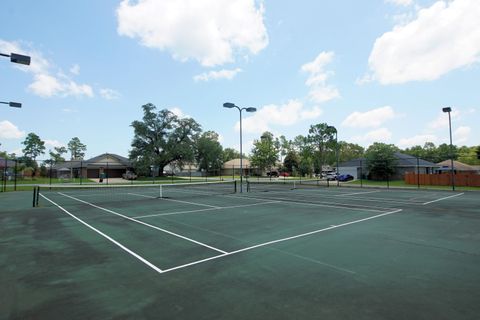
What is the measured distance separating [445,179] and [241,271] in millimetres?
39907

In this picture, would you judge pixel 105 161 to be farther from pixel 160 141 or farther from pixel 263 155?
pixel 263 155

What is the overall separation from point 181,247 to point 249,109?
18290 millimetres

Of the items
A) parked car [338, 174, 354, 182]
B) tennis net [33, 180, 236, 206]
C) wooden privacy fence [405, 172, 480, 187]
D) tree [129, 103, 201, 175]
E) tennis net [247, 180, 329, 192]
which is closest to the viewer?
tennis net [33, 180, 236, 206]

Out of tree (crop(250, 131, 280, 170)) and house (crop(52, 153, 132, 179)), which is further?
tree (crop(250, 131, 280, 170))

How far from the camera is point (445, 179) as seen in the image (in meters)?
34.8

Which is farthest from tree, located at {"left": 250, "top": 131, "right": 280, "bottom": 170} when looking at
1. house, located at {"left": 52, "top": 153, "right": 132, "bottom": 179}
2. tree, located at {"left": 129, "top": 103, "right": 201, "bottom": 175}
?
house, located at {"left": 52, "top": 153, "right": 132, "bottom": 179}

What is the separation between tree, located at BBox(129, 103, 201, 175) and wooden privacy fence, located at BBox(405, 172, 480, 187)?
45.1 meters

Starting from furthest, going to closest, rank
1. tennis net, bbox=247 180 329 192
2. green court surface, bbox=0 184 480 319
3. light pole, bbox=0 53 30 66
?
1. tennis net, bbox=247 180 329 192
2. light pole, bbox=0 53 30 66
3. green court surface, bbox=0 184 480 319

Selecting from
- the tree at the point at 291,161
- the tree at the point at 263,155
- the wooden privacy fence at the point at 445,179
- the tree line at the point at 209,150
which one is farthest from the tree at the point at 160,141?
the wooden privacy fence at the point at 445,179

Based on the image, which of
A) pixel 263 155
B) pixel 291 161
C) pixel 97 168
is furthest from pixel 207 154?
pixel 97 168

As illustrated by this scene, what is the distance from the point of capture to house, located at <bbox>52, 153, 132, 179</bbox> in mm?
61688

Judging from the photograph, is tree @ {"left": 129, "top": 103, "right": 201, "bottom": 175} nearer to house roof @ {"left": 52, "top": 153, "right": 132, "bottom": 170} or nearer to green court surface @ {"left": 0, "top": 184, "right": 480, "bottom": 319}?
house roof @ {"left": 52, "top": 153, "right": 132, "bottom": 170}

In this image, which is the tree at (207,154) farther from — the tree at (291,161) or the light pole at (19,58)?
the light pole at (19,58)

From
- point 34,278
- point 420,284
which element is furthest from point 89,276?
point 420,284
